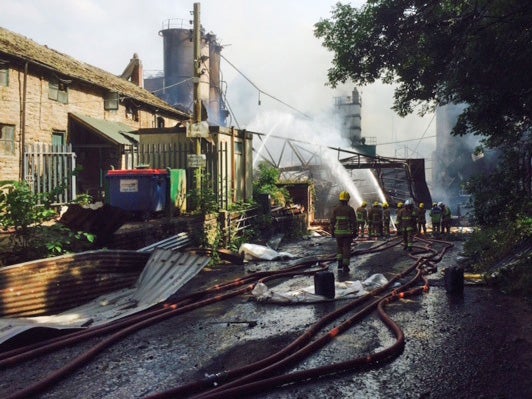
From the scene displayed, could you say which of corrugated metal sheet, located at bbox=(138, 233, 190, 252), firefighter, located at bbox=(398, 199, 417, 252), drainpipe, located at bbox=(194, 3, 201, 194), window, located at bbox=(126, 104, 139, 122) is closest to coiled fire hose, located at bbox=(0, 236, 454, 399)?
corrugated metal sheet, located at bbox=(138, 233, 190, 252)

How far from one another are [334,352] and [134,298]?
3.43m

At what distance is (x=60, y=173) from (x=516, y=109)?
1199cm

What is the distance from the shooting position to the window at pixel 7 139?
14.9m

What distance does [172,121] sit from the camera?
2638 cm

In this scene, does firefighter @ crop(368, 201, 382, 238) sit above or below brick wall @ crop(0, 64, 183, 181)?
below

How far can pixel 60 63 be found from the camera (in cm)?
1814

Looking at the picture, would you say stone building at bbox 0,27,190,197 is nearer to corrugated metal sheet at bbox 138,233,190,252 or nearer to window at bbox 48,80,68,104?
window at bbox 48,80,68,104

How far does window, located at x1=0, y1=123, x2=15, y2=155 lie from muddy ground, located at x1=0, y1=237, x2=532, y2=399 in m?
12.3

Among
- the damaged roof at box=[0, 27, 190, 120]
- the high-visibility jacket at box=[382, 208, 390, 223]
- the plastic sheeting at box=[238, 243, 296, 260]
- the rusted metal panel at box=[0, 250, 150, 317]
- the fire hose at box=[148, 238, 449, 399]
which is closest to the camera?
the fire hose at box=[148, 238, 449, 399]

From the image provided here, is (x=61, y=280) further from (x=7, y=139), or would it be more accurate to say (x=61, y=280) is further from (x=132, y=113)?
(x=132, y=113)

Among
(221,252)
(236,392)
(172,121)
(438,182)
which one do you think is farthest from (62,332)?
(438,182)

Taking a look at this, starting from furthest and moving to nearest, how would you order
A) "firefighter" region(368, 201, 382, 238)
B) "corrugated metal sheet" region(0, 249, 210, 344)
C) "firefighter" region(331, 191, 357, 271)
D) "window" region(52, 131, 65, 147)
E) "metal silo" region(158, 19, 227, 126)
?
"metal silo" region(158, 19, 227, 126)
"firefighter" region(368, 201, 382, 238)
"window" region(52, 131, 65, 147)
"firefighter" region(331, 191, 357, 271)
"corrugated metal sheet" region(0, 249, 210, 344)

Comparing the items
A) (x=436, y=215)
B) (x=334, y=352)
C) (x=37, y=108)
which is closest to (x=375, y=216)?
(x=436, y=215)

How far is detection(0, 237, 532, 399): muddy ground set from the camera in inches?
139
